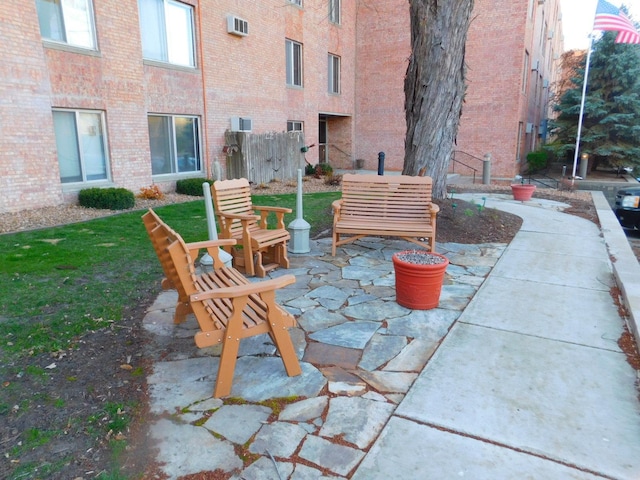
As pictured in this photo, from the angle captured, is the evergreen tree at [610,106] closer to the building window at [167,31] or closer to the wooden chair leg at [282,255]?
the building window at [167,31]

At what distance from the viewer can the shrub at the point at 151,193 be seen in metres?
10.9

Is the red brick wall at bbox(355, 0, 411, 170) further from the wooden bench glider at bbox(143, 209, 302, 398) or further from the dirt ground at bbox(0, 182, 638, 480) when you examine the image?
the wooden bench glider at bbox(143, 209, 302, 398)

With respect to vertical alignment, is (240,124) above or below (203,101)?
below

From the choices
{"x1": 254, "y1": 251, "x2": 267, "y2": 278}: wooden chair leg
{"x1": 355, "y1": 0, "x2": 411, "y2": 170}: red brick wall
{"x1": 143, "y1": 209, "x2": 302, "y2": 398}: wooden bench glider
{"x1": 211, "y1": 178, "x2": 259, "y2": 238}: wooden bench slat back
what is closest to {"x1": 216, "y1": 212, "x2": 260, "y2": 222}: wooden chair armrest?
{"x1": 211, "y1": 178, "x2": 259, "y2": 238}: wooden bench slat back

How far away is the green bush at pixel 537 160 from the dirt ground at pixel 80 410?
21148 millimetres

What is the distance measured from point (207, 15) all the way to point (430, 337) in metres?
12.4

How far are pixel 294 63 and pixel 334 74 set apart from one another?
3.33 metres

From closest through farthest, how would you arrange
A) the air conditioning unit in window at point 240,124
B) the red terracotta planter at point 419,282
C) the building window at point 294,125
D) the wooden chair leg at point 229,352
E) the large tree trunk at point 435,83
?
the wooden chair leg at point 229,352
the red terracotta planter at point 419,282
the large tree trunk at point 435,83
the air conditioning unit in window at point 240,124
the building window at point 294,125

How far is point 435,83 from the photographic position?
23.7 feet

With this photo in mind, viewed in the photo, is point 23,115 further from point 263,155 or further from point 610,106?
point 610,106

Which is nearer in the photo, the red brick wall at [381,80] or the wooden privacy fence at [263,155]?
the wooden privacy fence at [263,155]

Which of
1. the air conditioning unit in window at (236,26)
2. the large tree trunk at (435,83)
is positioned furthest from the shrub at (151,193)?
the large tree trunk at (435,83)

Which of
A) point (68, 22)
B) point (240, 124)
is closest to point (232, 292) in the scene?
point (68, 22)

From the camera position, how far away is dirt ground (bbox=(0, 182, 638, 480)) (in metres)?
2.20
